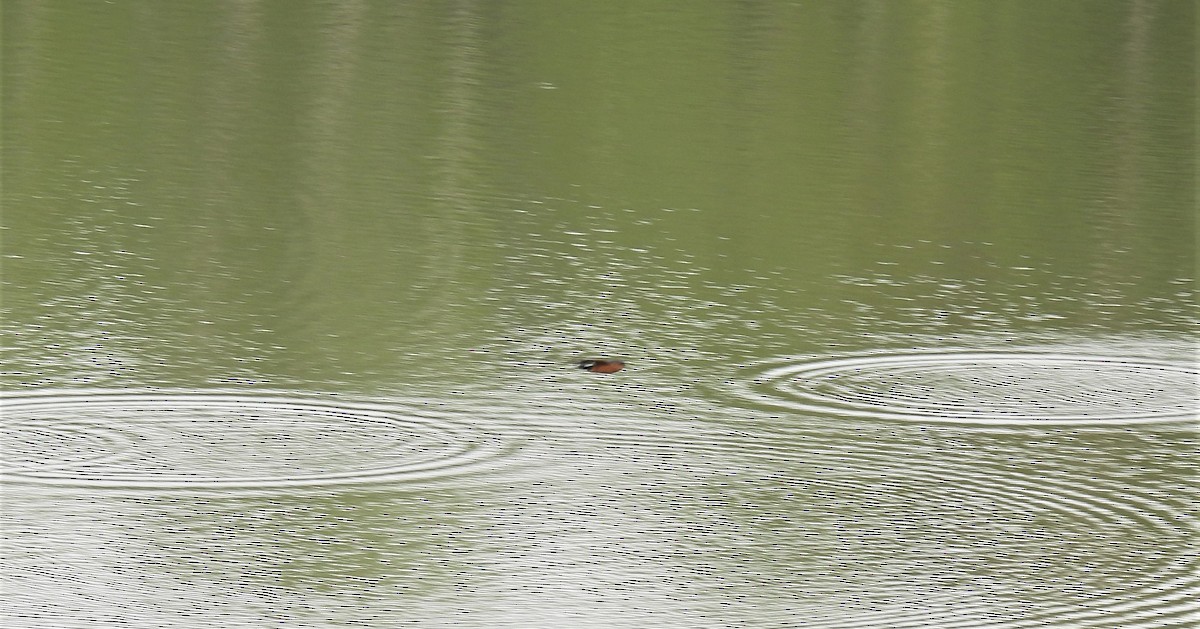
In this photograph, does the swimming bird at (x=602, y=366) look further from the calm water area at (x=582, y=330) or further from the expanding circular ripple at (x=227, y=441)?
the expanding circular ripple at (x=227, y=441)

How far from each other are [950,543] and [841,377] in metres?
1.30

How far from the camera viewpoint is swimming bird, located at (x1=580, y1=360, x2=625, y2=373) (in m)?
5.33

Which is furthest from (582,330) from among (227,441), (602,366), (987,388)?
(227,441)

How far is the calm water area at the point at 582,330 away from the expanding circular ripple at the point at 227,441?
13mm

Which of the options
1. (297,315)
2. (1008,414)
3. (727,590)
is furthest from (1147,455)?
(297,315)

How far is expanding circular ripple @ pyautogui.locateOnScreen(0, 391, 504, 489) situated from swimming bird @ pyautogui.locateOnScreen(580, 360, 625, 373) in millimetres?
595

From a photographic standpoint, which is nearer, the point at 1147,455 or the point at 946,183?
the point at 1147,455

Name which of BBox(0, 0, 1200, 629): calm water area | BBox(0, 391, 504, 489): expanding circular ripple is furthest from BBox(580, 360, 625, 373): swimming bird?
BBox(0, 391, 504, 489): expanding circular ripple

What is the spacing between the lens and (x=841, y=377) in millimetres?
5277

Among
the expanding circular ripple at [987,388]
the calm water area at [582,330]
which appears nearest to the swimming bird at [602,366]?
the calm water area at [582,330]

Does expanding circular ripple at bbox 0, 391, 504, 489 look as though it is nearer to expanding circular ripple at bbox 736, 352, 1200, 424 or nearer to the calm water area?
the calm water area

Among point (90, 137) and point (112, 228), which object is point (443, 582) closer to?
point (112, 228)

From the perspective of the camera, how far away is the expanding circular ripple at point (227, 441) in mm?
4289

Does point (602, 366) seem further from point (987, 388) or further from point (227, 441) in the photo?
point (227, 441)
